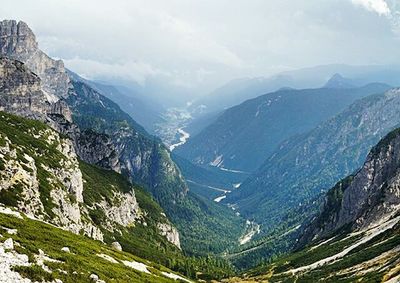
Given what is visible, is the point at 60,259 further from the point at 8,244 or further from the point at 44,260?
the point at 8,244

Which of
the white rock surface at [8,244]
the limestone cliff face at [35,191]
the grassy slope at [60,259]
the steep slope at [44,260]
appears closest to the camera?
the steep slope at [44,260]

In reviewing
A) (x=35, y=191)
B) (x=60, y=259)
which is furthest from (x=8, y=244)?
(x=35, y=191)

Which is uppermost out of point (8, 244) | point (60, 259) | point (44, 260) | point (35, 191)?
point (8, 244)

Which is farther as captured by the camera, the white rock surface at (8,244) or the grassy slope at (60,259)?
the white rock surface at (8,244)

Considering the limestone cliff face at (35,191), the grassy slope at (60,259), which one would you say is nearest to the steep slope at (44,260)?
the grassy slope at (60,259)

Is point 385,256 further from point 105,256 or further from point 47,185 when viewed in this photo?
point 47,185

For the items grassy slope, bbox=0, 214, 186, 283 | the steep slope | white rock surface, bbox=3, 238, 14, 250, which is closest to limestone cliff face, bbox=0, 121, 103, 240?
grassy slope, bbox=0, 214, 186, 283

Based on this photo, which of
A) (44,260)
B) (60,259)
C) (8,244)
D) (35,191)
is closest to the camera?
(8,244)

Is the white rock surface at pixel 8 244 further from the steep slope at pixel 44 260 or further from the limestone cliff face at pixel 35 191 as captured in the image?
the limestone cliff face at pixel 35 191

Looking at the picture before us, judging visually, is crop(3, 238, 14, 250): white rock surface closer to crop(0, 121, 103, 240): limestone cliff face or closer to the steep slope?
the steep slope

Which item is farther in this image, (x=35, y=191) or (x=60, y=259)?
(x=35, y=191)

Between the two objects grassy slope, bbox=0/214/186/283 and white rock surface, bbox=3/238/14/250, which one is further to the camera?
white rock surface, bbox=3/238/14/250
